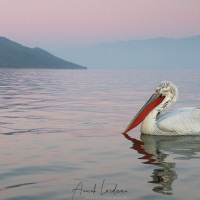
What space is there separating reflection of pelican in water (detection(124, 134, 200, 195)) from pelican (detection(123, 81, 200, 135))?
7.3 inches

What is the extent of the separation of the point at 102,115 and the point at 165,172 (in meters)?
8.59

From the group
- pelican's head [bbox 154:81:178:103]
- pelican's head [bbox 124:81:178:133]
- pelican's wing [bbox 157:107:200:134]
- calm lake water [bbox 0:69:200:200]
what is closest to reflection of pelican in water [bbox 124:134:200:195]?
calm lake water [bbox 0:69:200:200]

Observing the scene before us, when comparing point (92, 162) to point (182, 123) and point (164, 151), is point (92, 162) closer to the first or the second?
point (164, 151)

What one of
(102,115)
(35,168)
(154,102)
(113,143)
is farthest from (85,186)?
(102,115)

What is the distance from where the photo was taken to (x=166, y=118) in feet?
37.7

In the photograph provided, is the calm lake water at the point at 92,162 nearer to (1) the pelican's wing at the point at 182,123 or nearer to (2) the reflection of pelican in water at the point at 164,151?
(2) the reflection of pelican in water at the point at 164,151

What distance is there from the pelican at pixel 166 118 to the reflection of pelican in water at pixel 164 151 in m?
0.19

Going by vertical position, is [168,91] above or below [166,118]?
above

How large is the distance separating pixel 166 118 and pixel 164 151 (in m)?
2.16

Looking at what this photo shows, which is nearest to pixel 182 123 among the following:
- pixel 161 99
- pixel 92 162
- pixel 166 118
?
pixel 166 118

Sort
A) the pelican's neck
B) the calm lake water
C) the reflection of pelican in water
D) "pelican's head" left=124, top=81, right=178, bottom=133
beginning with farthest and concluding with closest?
1. "pelican's head" left=124, top=81, right=178, bottom=133
2. the pelican's neck
3. the reflection of pelican in water
4. the calm lake water

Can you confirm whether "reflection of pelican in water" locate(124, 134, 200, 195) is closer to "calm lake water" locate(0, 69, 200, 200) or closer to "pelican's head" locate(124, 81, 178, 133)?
"calm lake water" locate(0, 69, 200, 200)

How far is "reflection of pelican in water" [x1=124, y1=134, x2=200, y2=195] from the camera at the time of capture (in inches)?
271

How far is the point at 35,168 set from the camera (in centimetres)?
769
